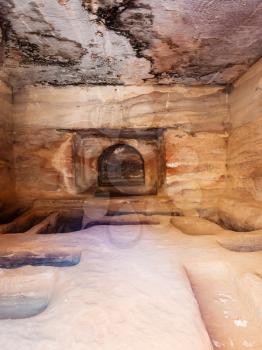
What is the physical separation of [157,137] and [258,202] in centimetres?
172

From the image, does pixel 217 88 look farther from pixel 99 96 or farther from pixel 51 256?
pixel 51 256

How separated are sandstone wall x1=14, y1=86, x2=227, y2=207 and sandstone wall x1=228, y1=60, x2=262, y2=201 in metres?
0.22

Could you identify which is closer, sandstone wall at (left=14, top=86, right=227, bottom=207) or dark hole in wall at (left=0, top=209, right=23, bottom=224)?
dark hole in wall at (left=0, top=209, right=23, bottom=224)

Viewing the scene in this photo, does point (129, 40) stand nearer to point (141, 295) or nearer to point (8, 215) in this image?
point (141, 295)

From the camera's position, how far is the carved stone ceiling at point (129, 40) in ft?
5.75

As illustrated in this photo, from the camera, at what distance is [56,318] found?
1.06 meters

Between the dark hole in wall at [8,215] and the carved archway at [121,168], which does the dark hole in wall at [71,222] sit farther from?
the carved archway at [121,168]

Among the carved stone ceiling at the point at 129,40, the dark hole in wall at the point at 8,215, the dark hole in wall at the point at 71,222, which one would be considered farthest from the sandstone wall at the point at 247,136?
the dark hole in wall at the point at 8,215

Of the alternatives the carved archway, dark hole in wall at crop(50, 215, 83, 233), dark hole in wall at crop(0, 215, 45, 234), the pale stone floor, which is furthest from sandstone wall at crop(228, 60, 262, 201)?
dark hole in wall at crop(0, 215, 45, 234)

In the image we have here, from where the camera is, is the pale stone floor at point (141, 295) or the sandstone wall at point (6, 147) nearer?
the pale stone floor at point (141, 295)

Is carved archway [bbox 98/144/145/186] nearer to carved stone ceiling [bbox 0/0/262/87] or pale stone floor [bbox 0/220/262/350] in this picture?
carved stone ceiling [bbox 0/0/262/87]

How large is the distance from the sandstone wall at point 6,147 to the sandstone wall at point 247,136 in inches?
110

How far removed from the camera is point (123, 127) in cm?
340

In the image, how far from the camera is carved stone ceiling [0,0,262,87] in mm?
1753
